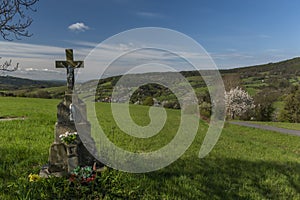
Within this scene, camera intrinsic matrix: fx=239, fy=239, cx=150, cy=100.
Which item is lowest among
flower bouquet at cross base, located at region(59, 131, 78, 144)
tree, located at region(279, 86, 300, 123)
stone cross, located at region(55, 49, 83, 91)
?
tree, located at region(279, 86, 300, 123)

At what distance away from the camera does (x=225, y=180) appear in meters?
6.00

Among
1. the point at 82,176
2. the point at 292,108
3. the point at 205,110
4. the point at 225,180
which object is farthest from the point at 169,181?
the point at 292,108

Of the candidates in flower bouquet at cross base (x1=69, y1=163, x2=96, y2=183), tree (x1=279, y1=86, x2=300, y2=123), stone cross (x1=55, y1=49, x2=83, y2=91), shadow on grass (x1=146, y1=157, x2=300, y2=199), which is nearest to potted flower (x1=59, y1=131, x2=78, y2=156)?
flower bouquet at cross base (x1=69, y1=163, x2=96, y2=183)

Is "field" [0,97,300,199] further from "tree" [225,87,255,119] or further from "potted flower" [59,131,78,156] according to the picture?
"tree" [225,87,255,119]

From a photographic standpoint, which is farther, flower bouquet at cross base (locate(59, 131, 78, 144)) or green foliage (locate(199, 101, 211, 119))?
green foliage (locate(199, 101, 211, 119))

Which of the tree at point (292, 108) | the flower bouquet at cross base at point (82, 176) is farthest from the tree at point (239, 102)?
the flower bouquet at cross base at point (82, 176)

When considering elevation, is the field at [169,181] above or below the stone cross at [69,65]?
below

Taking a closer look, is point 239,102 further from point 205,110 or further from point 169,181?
point 169,181

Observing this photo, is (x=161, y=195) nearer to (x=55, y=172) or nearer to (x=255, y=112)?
(x=55, y=172)

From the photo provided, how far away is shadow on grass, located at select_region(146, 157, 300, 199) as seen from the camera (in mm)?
5180

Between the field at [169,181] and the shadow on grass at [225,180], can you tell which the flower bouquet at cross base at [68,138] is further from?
the shadow on grass at [225,180]

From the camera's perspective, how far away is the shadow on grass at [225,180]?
5180 mm

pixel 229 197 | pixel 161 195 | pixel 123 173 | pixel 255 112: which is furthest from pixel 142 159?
pixel 255 112

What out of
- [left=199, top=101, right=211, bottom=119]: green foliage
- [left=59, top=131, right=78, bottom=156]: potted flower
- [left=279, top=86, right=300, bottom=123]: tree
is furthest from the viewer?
[left=279, top=86, right=300, bottom=123]: tree
